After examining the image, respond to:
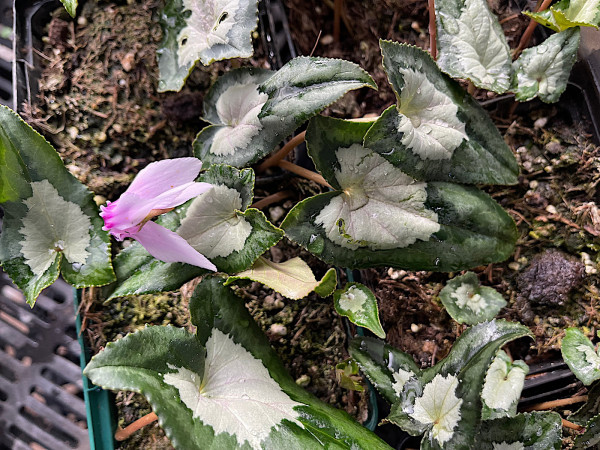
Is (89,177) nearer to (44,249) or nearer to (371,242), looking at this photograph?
(44,249)

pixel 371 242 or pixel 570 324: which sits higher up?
pixel 371 242

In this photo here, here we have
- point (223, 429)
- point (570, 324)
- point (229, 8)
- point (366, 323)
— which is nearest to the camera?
point (223, 429)

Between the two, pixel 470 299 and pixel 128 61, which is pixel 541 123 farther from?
pixel 128 61

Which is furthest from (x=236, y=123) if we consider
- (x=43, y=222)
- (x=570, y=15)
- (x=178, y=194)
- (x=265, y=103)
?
(x=570, y=15)

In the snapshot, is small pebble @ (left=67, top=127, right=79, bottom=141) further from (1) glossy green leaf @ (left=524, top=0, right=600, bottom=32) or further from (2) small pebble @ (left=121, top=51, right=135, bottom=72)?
(1) glossy green leaf @ (left=524, top=0, right=600, bottom=32)

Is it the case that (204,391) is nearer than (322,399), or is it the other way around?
(204,391)

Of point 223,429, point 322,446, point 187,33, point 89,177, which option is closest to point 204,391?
point 223,429
